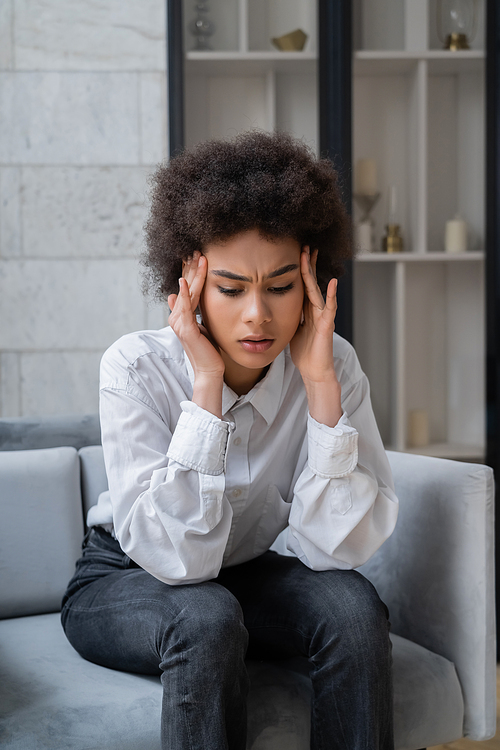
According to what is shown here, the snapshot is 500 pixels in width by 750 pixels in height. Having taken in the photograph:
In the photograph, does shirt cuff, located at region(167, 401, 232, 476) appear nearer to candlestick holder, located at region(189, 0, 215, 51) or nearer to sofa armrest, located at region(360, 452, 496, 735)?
sofa armrest, located at region(360, 452, 496, 735)

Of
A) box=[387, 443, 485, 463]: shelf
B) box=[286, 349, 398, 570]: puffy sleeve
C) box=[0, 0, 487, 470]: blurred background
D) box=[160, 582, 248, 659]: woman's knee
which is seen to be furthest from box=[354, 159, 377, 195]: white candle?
box=[160, 582, 248, 659]: woman's knee

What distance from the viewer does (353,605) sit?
1042 mm

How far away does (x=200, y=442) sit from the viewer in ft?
3.44

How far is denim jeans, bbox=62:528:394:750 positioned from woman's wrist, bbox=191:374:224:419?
0.27 m

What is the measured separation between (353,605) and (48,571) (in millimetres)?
692

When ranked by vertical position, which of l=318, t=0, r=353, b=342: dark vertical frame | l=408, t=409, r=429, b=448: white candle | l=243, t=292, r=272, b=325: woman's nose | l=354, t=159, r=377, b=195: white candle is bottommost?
l=408, t=409, r=429, b=448: white candle

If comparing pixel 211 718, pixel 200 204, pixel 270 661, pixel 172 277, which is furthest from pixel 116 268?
pixel 211 718

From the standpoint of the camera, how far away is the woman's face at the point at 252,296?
42.3 inches

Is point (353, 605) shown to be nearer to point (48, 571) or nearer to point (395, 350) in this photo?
point (48, 571)

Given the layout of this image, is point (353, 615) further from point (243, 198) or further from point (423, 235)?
point (423, 235)

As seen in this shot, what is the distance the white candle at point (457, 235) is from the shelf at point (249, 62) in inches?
27.4

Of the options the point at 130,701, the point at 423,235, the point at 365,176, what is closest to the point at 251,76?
the point at 365,176

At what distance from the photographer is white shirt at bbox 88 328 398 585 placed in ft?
3.40

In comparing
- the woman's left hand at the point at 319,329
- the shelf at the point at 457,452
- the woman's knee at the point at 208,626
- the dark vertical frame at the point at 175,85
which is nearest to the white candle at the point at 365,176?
the dark vertical frame at the point at 175,85
